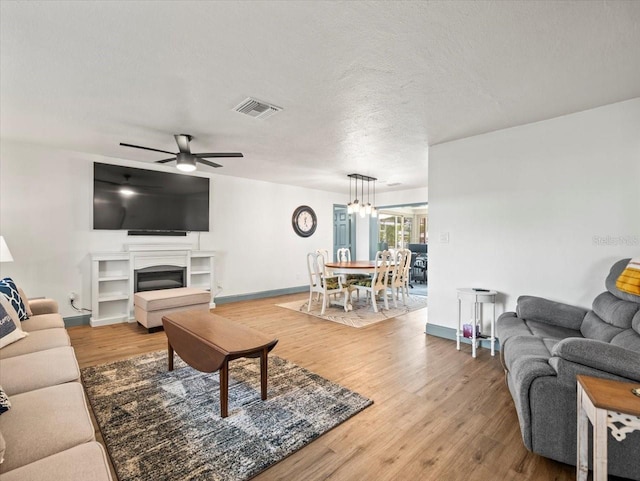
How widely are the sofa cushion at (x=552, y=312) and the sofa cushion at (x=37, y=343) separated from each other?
12.3 ft

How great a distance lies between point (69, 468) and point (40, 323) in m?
2.28

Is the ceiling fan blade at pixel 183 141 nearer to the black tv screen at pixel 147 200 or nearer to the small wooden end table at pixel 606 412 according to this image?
the black tv screen at pixel 147 200

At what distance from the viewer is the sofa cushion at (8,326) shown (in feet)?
6.98

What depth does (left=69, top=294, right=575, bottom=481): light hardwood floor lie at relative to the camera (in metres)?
1.61

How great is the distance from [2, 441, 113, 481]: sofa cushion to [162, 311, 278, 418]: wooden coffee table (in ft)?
3.06

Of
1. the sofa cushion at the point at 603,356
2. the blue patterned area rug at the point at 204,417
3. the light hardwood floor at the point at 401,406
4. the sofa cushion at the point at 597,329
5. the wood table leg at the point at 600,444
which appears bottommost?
the light hardwood floor at the point at 401,406

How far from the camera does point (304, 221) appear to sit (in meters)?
7.25

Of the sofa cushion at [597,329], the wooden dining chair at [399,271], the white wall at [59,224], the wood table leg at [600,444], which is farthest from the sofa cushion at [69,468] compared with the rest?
the wooden dining chair at [399,271]

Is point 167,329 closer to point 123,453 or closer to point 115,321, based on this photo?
point 123,453

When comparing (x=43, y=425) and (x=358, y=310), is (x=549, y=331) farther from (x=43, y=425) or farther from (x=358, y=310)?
(x=43, y=425)

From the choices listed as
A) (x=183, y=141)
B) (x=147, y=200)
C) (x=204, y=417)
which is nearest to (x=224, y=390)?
(x=204, y=417)

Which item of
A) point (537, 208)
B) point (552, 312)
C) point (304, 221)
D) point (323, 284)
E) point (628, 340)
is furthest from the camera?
point (304, 221)

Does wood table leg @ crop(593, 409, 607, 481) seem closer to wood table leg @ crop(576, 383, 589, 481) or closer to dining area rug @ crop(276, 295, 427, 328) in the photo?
wood table leg @ crop(576, 383, 589, 481)

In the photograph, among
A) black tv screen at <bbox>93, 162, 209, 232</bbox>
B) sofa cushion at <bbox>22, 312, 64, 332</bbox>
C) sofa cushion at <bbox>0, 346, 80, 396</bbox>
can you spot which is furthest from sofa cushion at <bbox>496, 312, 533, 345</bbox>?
black tv screen at <bbox>93, 162, 209, 232</bbox>
